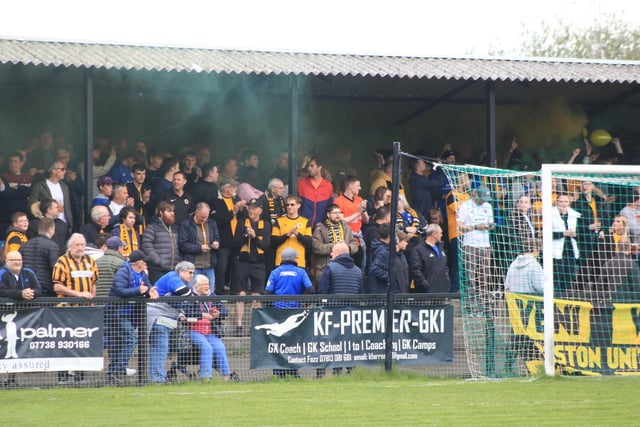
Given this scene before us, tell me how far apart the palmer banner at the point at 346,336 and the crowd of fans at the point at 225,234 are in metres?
0.32

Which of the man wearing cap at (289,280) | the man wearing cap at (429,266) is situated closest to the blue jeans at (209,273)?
the man wearing cap at (289,280)

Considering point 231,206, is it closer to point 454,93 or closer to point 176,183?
point 176,183

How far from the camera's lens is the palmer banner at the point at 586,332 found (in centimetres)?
1255

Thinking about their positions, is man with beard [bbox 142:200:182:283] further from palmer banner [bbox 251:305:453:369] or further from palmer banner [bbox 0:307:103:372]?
palmer banner [bbox 251:305:453:369]

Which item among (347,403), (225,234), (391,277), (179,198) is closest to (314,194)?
(225,234)

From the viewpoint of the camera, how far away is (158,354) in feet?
38.9

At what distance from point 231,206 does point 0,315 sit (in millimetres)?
4429

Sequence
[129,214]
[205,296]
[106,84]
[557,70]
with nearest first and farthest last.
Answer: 1. [205,296]
2. [129,214]
3. [557,70]
4. [106,84]

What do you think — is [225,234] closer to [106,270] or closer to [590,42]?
→ [106,270]

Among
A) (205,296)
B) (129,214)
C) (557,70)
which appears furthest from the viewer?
(557,70)

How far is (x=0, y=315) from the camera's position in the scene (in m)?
11.5

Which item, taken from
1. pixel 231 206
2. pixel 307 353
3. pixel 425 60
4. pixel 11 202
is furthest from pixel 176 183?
pixel 425 60

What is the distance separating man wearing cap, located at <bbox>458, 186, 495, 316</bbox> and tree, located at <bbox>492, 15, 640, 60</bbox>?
91.3ft

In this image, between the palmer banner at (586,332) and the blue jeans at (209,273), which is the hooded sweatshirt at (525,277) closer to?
the palmer banner at (586,332)
